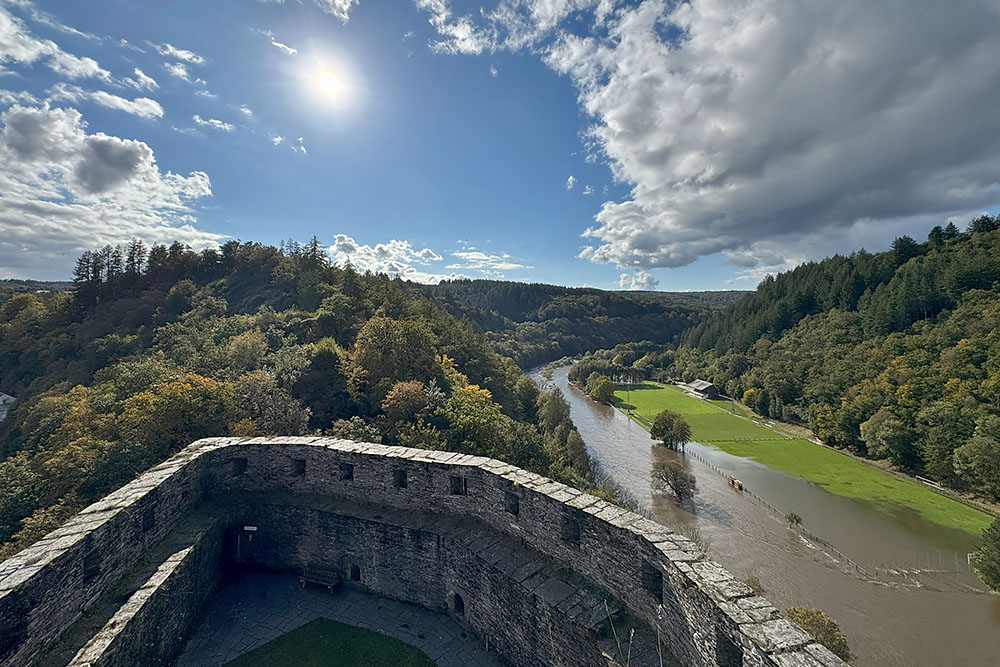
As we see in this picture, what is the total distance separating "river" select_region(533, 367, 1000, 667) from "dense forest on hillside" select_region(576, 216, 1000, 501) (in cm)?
967

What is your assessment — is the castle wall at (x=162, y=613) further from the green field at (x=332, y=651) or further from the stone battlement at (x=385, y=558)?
the green field at (x=332, y=651)

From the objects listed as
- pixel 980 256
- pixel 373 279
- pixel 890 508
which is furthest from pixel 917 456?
pixel 373 279

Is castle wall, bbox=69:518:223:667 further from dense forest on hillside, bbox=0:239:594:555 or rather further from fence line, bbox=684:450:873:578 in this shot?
fence line, bbox=684:450:873:578

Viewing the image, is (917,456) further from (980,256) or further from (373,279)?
(373,279)

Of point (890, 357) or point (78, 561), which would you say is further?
point (890, 357)

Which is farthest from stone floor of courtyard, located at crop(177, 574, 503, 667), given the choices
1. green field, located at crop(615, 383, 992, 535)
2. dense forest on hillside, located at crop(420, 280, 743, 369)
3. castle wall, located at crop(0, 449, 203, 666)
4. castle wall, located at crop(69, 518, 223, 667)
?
dense forest on hillside, located at crop(420, 280, 743, 369)

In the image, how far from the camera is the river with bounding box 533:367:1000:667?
60.6 ft

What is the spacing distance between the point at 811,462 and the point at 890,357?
66.2 feet

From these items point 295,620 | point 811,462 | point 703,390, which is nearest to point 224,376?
point 295,620

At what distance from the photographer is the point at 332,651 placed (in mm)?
8820

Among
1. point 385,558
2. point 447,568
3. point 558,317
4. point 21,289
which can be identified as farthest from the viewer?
point 558,317

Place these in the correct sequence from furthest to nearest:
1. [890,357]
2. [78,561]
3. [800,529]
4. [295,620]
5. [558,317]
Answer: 1. [558,317]
2. [890,357]
3. [800,529]
4. [295,620]
5. [78,561]

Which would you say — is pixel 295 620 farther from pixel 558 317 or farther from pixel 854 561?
pixel 558 317

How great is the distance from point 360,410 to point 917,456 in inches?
1834
